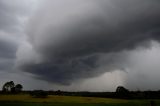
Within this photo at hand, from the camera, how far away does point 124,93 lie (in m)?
146

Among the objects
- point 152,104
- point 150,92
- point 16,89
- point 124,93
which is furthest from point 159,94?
point 152,104

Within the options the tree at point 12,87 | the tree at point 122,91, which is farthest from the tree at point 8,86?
the tree at point 122,91

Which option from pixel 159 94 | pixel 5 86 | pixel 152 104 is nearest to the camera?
pixel 152 104

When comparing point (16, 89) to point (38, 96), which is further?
point (16, 89)

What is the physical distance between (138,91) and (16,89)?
8966 cm

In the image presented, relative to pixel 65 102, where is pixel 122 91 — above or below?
above

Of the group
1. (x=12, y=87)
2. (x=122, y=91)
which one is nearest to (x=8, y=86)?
(x=12, y=87)

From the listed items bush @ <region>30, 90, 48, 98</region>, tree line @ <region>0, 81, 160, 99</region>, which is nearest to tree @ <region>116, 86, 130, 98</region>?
tree line @ <region>0, 81, 160, 99</region>

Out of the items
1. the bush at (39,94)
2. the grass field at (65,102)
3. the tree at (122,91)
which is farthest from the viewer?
the tree at (122,91)

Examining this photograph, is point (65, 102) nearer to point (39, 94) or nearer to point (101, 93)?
point (39, 94)

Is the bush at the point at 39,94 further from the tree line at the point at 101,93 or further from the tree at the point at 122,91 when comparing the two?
the tree at the point at 122,91

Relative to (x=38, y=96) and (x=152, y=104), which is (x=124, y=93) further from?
(x=152, y=104)

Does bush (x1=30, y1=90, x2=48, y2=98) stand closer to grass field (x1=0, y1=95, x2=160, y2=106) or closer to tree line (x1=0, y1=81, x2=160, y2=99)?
tree line (x1=0, y1=81, x2=160, y2=99)

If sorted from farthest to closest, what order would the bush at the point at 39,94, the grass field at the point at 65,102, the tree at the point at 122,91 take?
the tree at the point at 122,91 < the bush at the point at 39,94 < the grass field at the point at 65,102
